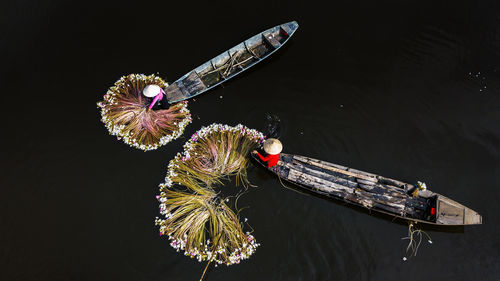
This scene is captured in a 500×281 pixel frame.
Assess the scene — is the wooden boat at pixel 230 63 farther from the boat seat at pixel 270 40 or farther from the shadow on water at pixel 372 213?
the shadow on water at pixel 372 213

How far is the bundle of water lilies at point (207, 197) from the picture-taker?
732cm

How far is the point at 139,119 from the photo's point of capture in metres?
8.64

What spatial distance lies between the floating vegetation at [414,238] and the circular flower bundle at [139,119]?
6497mm

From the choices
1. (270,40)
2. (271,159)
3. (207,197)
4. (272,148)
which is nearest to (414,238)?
(271,159)

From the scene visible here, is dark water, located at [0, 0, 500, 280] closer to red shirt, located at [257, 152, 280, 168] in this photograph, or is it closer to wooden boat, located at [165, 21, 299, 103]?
wooden boat, located at [165, 21, 299, 103]

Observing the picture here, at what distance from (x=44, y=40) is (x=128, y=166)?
5.76m

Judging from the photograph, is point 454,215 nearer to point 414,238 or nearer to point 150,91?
point 414,238

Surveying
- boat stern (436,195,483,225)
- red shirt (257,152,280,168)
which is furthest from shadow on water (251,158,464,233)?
boat stern (436,195,483,225)

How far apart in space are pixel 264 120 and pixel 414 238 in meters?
4.90

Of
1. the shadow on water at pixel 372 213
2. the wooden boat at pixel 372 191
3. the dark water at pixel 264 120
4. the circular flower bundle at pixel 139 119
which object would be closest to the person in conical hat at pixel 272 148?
the wooden boat at pixel 372 191

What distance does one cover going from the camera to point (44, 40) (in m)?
10.2

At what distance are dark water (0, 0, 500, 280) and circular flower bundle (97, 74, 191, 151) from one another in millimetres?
282

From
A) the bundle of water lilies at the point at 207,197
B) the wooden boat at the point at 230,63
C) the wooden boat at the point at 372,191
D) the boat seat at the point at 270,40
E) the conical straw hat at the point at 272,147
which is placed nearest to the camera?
the conical straw hat at the point at 272,147

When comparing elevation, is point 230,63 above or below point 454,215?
above
